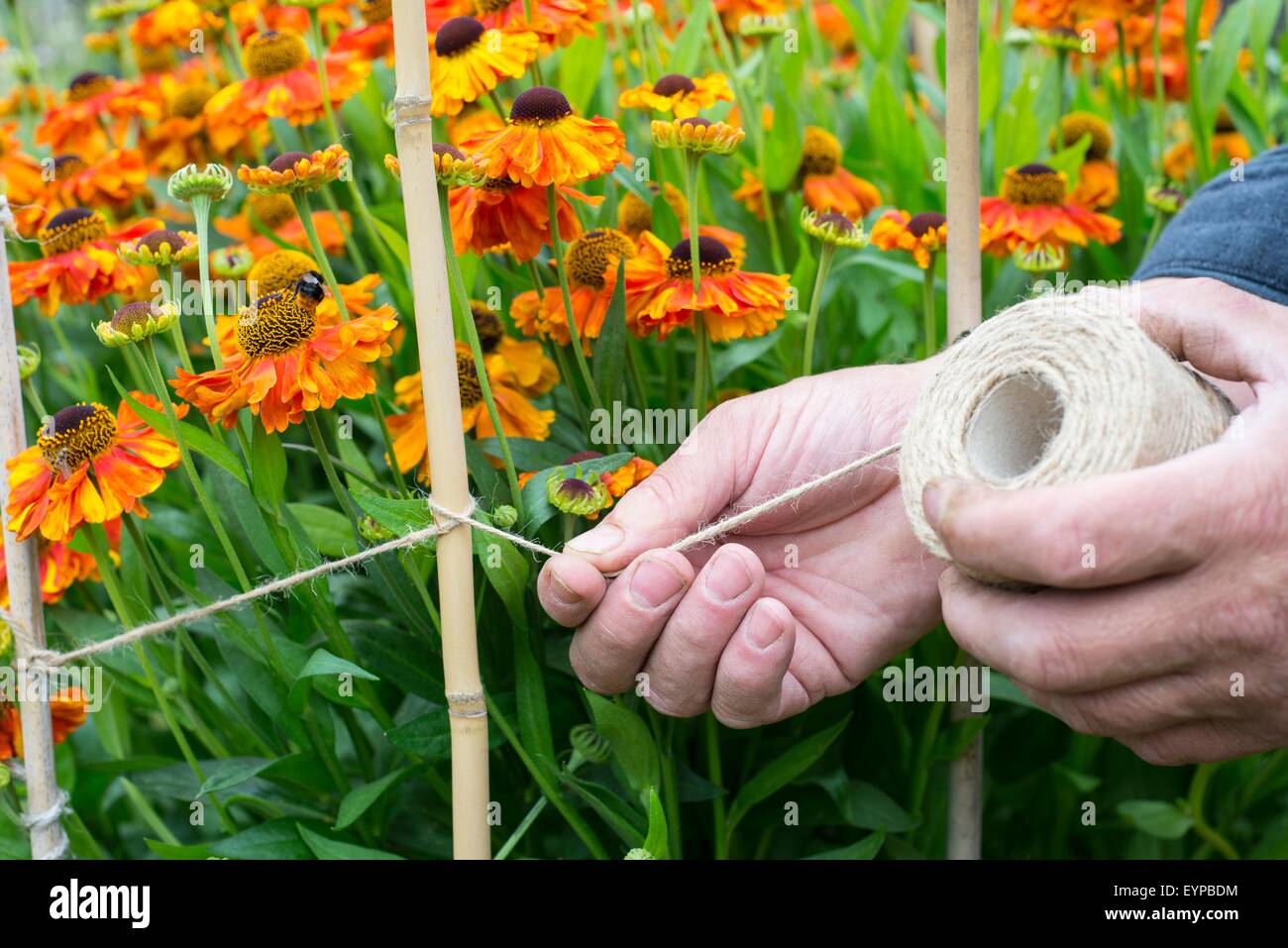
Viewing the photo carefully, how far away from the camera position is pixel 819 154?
850 mm

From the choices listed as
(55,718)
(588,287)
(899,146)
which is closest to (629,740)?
(588,287)

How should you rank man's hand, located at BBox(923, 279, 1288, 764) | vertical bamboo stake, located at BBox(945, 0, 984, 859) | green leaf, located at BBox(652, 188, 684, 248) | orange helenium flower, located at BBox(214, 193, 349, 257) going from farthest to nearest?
1. orange helenium flower, located at BBox(214, 193, 349, 257)
2. green leaf, located at BBox(652, 188, 684, 248)
3. vertical bamboo stake, located at BBox(945, 0, 984, 859)
4. man's hand, located at BBox(923, 279, 1288, 764)

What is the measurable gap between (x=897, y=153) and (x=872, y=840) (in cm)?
54

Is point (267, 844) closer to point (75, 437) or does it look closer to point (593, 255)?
point (75, 437)

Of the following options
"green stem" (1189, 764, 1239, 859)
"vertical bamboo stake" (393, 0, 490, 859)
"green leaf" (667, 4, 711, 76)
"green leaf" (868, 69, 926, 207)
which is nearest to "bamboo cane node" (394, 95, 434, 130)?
"vertical bamboo stake" (393, 0, 490, 859)

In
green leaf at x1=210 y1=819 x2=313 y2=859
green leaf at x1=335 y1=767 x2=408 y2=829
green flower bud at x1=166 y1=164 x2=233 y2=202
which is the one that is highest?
green flower bud at x1=166 y1=164 x2=233 y2=202

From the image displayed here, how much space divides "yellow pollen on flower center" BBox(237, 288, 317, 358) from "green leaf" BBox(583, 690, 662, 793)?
0.23 meters

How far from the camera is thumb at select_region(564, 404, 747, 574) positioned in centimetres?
57

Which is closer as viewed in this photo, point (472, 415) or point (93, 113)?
point (472, 415)

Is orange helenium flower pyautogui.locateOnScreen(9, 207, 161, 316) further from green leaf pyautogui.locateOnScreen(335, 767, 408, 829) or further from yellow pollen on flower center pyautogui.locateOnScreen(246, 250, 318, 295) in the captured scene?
green leaf pyautogui.locateOnScreen(335, 767, 408, 829)

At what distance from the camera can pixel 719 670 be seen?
58 cm

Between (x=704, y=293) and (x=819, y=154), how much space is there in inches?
10.7
